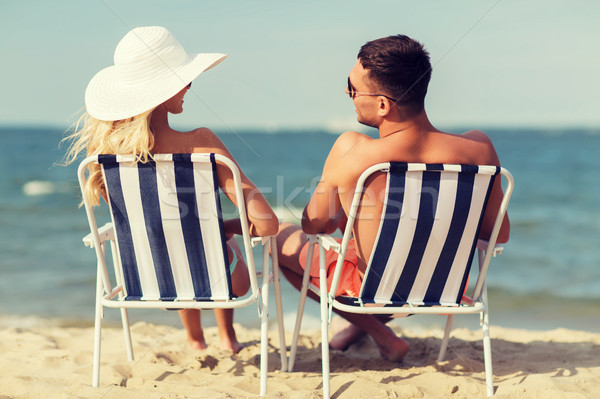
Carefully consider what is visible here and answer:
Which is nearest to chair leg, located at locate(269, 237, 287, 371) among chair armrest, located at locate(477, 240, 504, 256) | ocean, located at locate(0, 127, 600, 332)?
chair armrest, located at locate(477, 240, 504, 256)

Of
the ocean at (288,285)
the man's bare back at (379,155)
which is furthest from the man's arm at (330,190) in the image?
the ocean at (288,285)

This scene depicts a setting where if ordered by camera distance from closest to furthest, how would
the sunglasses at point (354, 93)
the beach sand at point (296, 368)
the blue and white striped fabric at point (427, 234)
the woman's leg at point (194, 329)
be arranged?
1. the blue and white striped fabric at point (427, 234)
2. the sunglasses at point (354, 93)
3. the beach sand at point (296, 368)
4. the woman's leg at point (194, 329)

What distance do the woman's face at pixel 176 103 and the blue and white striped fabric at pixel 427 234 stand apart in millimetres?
1043

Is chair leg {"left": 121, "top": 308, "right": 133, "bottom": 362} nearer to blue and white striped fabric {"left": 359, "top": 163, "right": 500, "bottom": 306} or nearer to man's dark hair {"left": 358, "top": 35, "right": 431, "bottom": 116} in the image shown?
blue and white striped fabric {"left": 359, "top": 163, "right": 500, "bottom": 306}

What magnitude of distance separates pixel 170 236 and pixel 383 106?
3.72 ft

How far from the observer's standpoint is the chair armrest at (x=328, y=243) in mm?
2448

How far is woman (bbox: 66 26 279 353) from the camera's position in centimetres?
242

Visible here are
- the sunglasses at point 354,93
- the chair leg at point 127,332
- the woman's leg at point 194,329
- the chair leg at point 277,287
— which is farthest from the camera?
the woman's leg at point 194,329

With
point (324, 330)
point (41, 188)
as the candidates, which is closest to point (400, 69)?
point (324, 330)

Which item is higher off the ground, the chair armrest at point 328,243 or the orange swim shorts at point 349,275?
the chair armrest at point 328,243

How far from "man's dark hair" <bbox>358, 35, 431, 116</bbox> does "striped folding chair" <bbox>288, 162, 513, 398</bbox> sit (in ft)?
1.10

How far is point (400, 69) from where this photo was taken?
2.37 meters

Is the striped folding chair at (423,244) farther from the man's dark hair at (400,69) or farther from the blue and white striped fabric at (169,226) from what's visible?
the blue and white striped fabric at (169,226)

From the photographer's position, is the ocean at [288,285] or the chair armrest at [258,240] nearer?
the chair armrest at [258,240]
